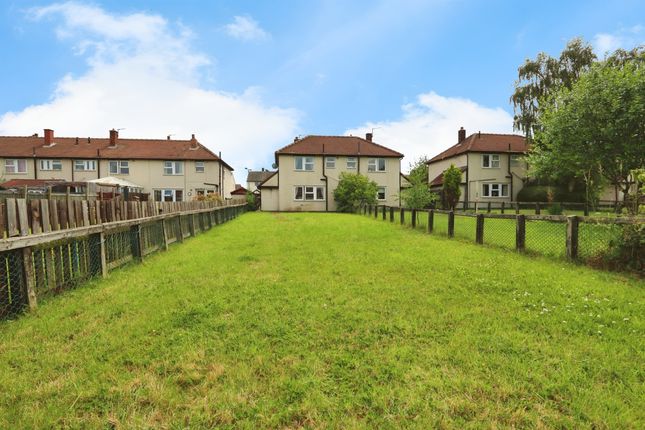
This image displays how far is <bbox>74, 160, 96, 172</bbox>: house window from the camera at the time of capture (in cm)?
3397

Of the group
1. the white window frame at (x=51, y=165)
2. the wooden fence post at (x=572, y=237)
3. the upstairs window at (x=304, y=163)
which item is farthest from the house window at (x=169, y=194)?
the wooden fence post at (x=572, y=237)

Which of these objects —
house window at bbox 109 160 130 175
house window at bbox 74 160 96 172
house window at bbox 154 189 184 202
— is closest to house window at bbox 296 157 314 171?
house window at bbox 154 189 184 202

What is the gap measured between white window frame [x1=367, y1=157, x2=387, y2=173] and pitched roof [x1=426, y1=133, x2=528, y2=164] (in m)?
8.14

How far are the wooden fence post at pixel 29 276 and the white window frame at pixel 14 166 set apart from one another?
1521 inches

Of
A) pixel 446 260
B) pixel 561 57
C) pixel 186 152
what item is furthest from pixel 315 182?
pixel 446 260

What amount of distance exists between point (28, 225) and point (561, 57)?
116ft

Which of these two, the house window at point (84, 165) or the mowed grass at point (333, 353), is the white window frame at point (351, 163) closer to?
the house window at point (84, 165)

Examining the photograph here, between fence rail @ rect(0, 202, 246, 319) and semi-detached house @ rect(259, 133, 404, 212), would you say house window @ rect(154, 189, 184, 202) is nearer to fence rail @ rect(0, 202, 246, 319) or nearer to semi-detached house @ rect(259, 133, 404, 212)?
semi-detached house @ rect(259, 133, 404, 212)

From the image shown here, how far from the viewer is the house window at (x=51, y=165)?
33.8 meters

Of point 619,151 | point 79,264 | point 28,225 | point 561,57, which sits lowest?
point 79,264

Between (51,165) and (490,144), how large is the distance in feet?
143

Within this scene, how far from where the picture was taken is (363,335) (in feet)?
12.1

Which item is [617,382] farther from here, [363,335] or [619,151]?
[619,151]

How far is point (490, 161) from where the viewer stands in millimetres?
34812
